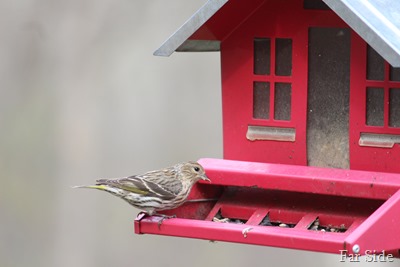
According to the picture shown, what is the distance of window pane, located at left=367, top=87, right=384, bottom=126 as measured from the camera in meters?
7.16

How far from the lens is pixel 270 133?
24.4ft

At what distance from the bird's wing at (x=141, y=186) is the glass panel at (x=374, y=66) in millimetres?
1183

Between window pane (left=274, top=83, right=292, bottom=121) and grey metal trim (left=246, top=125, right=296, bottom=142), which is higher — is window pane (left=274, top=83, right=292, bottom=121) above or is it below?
above

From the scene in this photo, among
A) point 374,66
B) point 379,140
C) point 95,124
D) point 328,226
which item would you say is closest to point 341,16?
point 374,66

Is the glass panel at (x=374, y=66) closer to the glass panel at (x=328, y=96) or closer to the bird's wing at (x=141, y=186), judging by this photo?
the glass panel at (x=328, y=96)

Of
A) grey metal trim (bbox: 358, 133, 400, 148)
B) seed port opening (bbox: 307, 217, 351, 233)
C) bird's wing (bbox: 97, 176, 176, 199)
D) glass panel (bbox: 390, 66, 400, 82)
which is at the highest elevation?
glass panel (bbox: 390, 66, 400, 82)

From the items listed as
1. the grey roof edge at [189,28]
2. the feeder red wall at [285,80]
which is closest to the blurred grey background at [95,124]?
the feeder red wall at [285,80]

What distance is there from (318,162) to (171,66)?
3189 millimetres

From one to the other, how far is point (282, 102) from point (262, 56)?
26cm

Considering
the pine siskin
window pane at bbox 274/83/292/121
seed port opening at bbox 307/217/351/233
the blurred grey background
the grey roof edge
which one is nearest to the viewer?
the grey roof edge

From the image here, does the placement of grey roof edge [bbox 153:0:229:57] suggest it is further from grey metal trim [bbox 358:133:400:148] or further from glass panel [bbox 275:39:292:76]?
grey metal trim [bbox 358:133:400:148]

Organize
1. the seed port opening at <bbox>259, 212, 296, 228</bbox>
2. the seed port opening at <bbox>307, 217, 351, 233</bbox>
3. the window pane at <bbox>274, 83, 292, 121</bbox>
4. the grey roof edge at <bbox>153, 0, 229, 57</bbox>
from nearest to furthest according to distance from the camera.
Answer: the grey roof edge at <bbox>153, 0, 229, 57</bbox>, the seed port opening at <bbox>307, 217, 351, 233</bbox>, the seed port opening at <bbox>259, 212, 296, 228</bbox>, the window pane at <bbox>274, 83, 292, 121</bbox>

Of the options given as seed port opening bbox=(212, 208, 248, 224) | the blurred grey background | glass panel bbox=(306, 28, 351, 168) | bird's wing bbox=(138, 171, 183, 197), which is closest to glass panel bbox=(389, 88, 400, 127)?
glass panel bbox=(306, 28, 351, 168)

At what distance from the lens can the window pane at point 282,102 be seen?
739 cm
